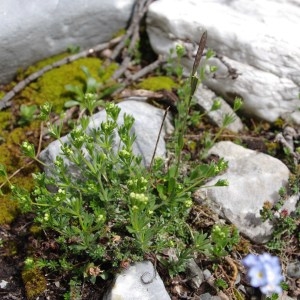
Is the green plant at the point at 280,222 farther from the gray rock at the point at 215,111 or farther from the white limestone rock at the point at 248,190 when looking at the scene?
the gray rock at the point at 215,111

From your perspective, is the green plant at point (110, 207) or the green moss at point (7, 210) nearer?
the green plant at point (110, 207)

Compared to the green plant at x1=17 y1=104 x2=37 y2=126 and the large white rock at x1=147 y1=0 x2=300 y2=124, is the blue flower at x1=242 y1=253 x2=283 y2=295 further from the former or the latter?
the green plant at x1=17 y1=104 x2=37 y2=126

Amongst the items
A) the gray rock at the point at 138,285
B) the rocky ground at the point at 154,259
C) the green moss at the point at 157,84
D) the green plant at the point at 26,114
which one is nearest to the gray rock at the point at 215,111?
the rocky ground at the point at 154,259

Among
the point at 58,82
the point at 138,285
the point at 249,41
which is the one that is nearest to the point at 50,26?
the point at 58,82

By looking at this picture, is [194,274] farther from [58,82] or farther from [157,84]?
[58,82]

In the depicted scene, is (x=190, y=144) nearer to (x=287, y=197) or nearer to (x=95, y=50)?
(x=287, y=197)

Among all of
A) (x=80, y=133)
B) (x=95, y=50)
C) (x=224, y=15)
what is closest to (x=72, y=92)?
(x=95, y=50)
